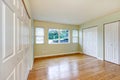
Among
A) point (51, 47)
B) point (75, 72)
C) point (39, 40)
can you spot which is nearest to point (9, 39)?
point (75, 72)

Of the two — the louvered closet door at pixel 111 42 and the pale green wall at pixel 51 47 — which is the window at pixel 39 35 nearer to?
the pale green wall at pixel 51 47

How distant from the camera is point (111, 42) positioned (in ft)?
13.4

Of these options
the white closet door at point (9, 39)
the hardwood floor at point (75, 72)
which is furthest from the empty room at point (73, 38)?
the white closet door at point (9, 39)

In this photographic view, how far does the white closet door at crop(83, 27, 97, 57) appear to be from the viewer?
5.24m

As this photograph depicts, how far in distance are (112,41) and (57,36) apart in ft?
10.6

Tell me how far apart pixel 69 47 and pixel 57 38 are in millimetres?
1164

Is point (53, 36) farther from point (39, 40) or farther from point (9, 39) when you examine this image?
point (9, 39)

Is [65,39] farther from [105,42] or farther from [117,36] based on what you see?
[117,36]

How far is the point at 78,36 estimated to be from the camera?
677 centimetres

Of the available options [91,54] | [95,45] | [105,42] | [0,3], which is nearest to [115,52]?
[105,42]

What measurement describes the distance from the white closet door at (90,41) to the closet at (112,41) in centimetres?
88

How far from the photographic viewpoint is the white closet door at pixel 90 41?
5.24m

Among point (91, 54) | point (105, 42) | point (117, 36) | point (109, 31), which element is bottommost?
point (91, 54)

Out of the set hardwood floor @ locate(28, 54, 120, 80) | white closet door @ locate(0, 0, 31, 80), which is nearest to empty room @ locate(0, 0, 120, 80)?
hardwood floor @ locate(28, 54, 120, 80)
